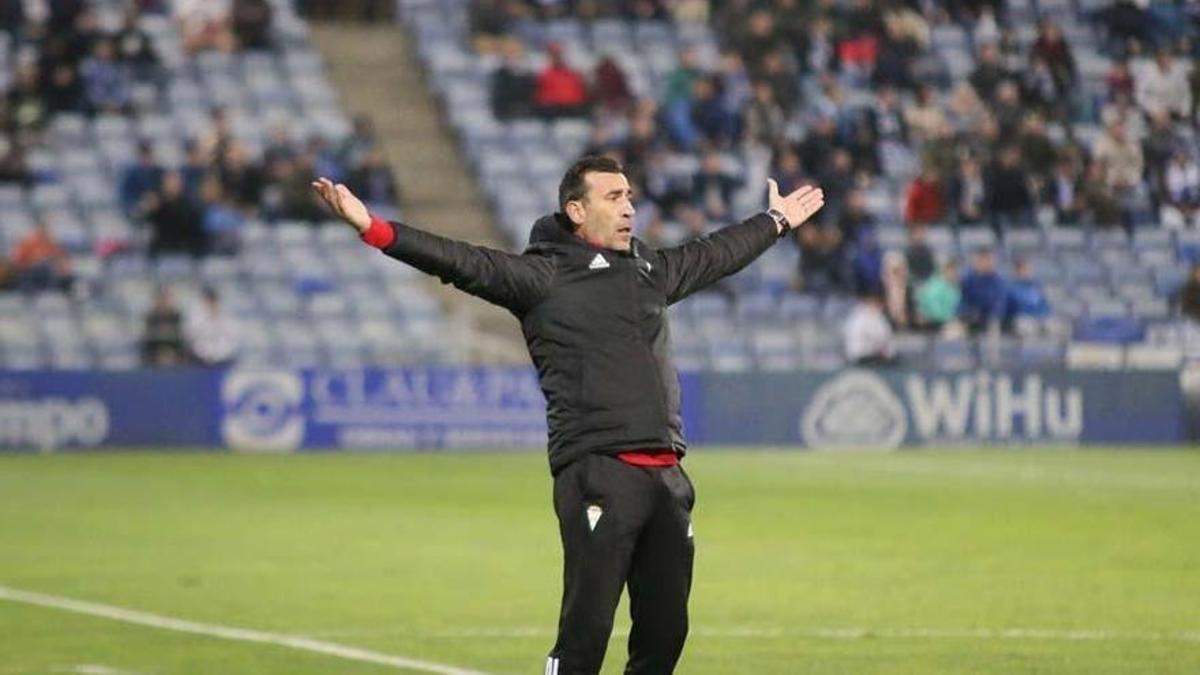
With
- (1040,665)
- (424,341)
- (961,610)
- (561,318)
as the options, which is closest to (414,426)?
(424,341)

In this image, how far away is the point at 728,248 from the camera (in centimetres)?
825

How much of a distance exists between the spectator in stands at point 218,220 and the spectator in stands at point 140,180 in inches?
22.1

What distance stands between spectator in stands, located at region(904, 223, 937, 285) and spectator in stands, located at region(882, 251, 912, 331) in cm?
43

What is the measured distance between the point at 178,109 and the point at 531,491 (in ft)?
36.2

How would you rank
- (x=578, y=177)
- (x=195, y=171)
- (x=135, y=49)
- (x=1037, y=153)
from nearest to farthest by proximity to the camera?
(x=578, y=177), (x=195, y=171), (x=135, y=49), (x=1037, y=153)

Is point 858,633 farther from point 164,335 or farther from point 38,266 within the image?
point 38,266

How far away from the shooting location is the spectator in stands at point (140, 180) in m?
28.9

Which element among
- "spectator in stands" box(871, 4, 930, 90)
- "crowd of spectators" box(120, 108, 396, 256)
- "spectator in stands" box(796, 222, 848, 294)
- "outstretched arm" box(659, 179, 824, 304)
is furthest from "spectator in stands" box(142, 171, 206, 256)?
"outstretched arm" box(659, 179, 824, 304)

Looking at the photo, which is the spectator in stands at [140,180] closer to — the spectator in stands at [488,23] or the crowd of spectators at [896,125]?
the crowd of spectators at [896,125]

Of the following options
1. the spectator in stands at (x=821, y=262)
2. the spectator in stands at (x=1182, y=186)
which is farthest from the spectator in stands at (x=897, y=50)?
the spectator in stands at (x=821, y=262)

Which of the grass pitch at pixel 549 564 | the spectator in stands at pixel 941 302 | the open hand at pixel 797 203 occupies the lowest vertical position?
the grass pitch at pixel 549 564

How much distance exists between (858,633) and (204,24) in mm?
22040

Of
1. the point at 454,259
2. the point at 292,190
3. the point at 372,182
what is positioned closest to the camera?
the point at 454,259

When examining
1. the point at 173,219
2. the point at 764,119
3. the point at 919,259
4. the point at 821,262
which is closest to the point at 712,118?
the point at 764,119
